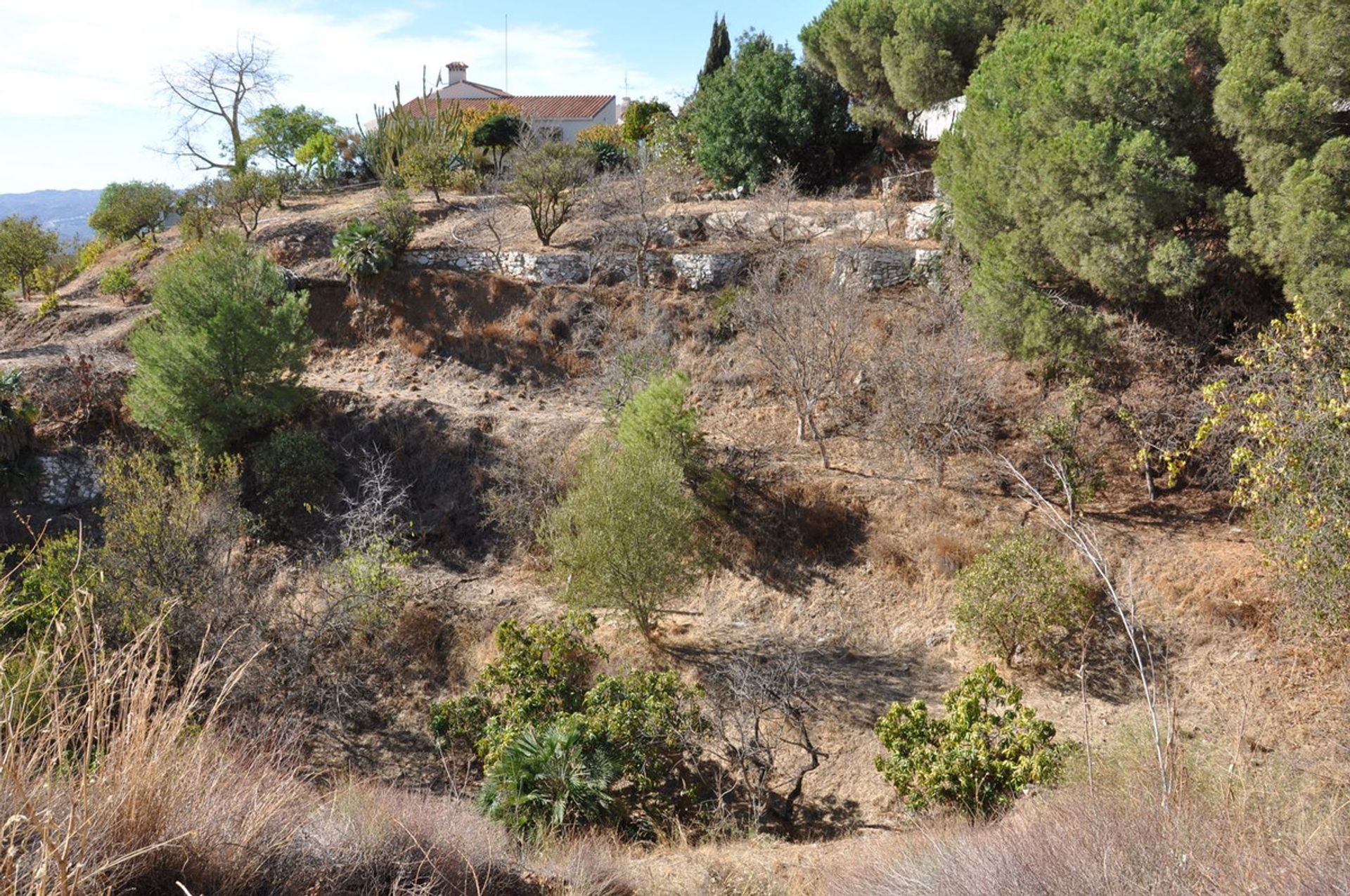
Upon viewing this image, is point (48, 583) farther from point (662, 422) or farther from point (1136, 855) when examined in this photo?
point (1136, 855)

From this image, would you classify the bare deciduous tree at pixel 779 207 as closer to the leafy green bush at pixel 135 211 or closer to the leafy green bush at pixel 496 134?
the leafy green bush at pixel 496 134

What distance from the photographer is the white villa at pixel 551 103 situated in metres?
43.6

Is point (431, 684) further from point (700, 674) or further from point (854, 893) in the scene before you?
point (854, 893)

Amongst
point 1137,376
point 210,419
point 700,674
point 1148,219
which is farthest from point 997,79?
point 210,419

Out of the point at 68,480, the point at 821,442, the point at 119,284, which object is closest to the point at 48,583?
the point at 68,480

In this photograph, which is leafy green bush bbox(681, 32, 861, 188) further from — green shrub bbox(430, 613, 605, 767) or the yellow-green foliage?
green shrub bbox(430, 613, 605, 767)

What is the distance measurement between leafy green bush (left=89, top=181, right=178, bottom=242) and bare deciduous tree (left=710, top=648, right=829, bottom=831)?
27230 millimetres

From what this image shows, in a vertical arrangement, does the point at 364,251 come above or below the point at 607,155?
below

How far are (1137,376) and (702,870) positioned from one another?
11647 mm

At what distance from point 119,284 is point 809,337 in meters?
19.8

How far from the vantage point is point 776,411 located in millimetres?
18406

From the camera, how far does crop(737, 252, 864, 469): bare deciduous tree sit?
16.3 metres

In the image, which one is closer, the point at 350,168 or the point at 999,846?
the point at 999,846

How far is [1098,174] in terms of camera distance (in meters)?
13.5
